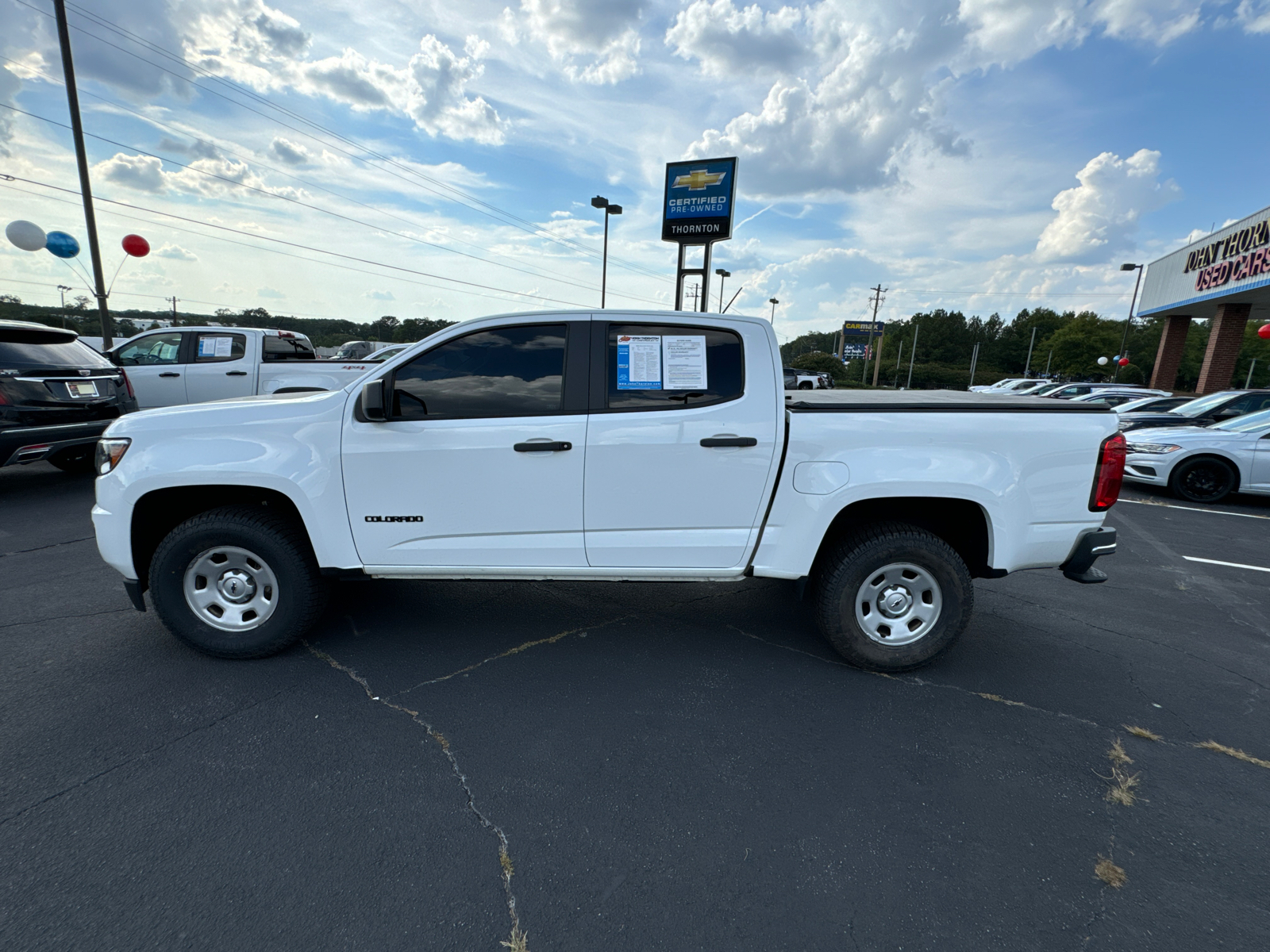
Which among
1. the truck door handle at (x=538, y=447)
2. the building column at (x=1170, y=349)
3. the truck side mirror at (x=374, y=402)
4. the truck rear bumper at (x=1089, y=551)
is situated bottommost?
the truck rear bumper at (x=1089, y=551)

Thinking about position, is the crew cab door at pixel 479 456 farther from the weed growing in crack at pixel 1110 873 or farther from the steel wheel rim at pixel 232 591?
the weed growing in crack at pixel 1110 873

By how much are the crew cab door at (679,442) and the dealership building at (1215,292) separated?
82.2 feet

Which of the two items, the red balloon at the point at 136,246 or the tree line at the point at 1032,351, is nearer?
the red balloon at the point at 136,246

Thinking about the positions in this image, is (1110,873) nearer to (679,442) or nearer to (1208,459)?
(679,442)

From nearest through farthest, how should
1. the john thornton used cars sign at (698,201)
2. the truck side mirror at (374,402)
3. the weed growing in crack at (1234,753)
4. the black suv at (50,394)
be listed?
the weed growing in crack at (1234,753), the truck side mirror at (374,402), the black suv at (50,394), the john thornton used cars sign at (698,201)

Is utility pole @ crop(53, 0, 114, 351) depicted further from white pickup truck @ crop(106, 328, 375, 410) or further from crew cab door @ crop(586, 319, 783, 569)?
crew cab door @ crop(586, 319, 783, 569)

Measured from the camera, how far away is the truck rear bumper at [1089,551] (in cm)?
324

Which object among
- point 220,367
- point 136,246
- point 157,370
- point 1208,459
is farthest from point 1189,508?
point 136,246

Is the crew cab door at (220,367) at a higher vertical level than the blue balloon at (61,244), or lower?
lower

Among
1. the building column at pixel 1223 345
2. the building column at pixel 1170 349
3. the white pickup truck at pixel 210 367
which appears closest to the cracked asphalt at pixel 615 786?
the white pickup truck at pixel 210 367

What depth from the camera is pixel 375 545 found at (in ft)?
10.7

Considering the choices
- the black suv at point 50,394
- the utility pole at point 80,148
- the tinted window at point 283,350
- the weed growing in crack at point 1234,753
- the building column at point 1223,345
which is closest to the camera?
the weed growing in crack at point 1234,753

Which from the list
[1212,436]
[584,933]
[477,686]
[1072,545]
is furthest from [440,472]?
[1212,436]

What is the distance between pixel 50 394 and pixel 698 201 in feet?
51.2
